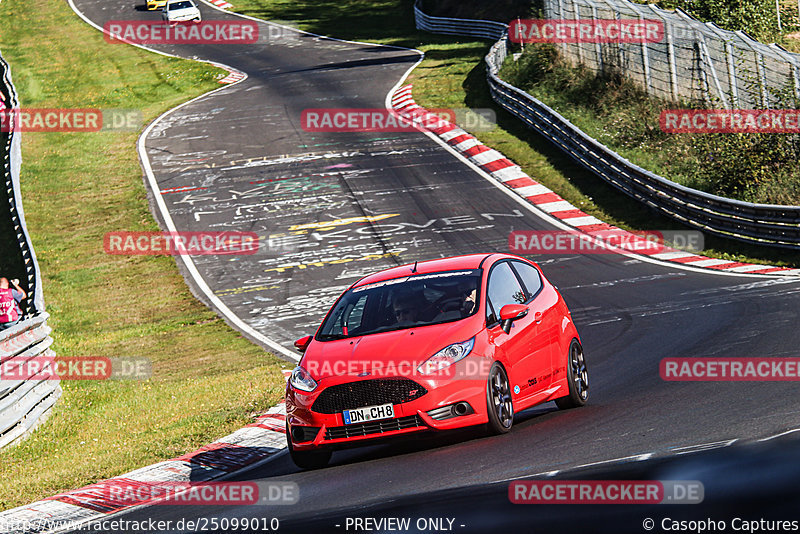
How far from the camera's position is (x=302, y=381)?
9.23 m

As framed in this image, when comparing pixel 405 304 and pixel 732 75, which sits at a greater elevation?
pixel 405 304

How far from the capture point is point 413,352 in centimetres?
898

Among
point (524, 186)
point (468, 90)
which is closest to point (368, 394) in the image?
point (524, 186)

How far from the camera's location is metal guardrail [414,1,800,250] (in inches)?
790

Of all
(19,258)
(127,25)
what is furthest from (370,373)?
(127,25)

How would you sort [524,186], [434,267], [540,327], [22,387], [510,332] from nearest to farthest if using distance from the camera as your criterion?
[510,332] < [540,327] < [434,267] < [22,387] < [524,186]

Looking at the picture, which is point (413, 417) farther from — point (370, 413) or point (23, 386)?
point (23, 386)

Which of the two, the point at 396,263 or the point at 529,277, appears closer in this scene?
the point at 529,277

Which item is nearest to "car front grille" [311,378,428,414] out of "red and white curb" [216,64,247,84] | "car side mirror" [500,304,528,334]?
"car side mirror" [500,304,528,334]

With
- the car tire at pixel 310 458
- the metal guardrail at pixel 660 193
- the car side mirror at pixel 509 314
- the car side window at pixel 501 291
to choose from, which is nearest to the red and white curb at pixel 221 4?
the metal guardrail at pixel 660 193

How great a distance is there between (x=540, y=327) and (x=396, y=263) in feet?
41.7

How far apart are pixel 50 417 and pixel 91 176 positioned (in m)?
21.3

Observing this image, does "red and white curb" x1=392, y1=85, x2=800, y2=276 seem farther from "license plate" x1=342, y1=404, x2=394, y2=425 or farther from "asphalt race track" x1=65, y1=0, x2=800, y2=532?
"license plate" x1=342, y1=404, x2=394, y2=425

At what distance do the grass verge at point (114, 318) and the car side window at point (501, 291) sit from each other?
370 cm
